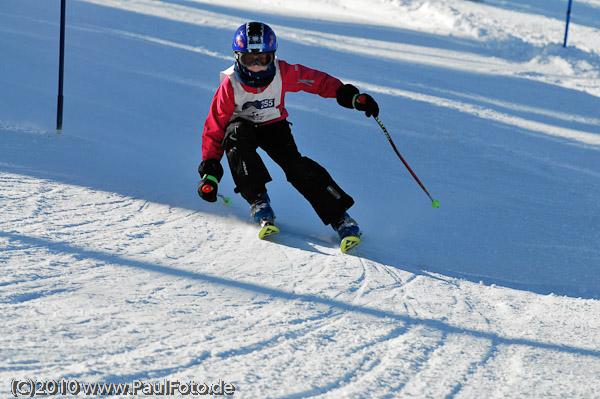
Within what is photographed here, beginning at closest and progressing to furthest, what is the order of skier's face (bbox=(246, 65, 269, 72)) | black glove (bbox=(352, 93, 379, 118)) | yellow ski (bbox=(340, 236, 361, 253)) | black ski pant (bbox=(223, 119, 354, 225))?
yellow ski (bbox=(340, 236, 361, 253)) < black ski pant (bbox=(223, 119, 354, 225)) < skier's face (bbox=(246, 65, 269, 72)) < black glove (bbox=(352, 93, 379, 118))

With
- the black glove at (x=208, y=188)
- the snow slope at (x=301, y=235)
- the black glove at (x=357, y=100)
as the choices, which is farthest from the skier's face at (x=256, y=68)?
the snow slope at (x=301, y=235)

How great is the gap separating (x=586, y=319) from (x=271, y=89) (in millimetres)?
2489

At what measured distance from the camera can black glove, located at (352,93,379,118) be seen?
4457 millimetres

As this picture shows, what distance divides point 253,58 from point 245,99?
299 mm

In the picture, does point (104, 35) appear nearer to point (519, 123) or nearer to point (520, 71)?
point (519, 123)

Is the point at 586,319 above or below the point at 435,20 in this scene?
below

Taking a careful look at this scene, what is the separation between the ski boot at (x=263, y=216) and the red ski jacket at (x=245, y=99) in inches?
17.3

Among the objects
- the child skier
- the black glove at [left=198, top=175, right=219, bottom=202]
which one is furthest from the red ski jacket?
the black glove at [left=198, top=175, right=219, bottom=202]

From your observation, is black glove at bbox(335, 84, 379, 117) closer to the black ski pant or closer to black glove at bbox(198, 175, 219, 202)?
the black ski pant

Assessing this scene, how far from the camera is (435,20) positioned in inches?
535

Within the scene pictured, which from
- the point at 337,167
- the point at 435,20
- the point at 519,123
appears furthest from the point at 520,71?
the point at 337,167

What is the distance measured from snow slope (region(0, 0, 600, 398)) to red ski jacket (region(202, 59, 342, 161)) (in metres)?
0.53

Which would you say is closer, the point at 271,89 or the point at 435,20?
the point at 271,89

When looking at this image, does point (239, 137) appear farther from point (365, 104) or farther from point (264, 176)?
point (365, 104)
